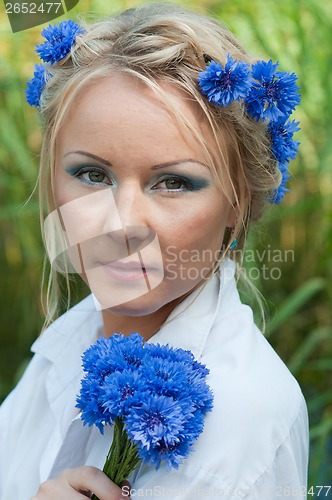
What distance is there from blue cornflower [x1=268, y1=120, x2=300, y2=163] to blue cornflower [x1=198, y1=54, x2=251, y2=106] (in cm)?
17

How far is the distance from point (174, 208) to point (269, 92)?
304mm

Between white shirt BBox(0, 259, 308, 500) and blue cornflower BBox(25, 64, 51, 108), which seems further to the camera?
blue cornflower BBox(25, 64, 51, 108)

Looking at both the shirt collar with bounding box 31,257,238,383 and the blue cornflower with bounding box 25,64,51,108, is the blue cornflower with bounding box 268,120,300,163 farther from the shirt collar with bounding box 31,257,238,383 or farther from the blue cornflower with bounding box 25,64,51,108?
the blue cornflower with bounding box 25,64,51,108

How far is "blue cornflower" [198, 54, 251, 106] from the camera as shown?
1.31 meters

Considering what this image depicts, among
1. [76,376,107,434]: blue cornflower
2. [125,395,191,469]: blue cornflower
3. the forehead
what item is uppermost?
the forehead

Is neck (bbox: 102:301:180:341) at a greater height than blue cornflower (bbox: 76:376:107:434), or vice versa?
neck (bbox: 102:301:180:341)

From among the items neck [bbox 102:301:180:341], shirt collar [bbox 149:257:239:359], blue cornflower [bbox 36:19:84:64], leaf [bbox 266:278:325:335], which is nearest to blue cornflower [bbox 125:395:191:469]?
shirt collar [bbox 149:257:239:359]

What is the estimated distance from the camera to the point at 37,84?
156cm

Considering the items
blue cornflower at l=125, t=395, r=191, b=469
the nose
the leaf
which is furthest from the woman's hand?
the leaf

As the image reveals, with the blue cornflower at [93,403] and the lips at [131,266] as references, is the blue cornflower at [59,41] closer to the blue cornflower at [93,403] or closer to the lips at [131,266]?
the lips at [131,266]

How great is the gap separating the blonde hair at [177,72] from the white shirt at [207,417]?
0.17m

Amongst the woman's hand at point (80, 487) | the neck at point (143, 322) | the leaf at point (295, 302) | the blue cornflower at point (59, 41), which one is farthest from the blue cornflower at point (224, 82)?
the leaf at point (295, 302)

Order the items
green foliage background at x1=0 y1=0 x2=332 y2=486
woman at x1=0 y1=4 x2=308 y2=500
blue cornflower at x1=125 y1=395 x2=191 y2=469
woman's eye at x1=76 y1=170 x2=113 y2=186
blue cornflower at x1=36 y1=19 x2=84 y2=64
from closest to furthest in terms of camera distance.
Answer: blue cornflower at x1=125 y1=395 x2=191 y2=469, woman at x1=0 y1=4 x2=308 y2=500, woman's eye at x1=76 y1=170 x2=113 y2=186, blue cornflower at x1=36 y1=19 x2=84 y2=64, green foliage background at x1=0 y1=0 x2=332 y2=486

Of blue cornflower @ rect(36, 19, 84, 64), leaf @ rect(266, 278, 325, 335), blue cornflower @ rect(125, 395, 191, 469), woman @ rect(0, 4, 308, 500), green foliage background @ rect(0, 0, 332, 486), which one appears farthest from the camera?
green foliage background @ rect(0, 0, 332, 486)
